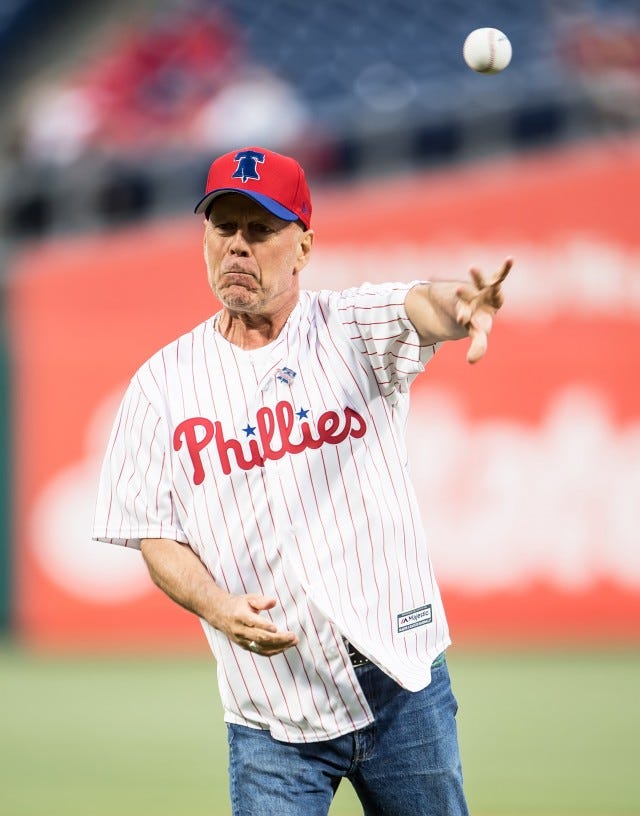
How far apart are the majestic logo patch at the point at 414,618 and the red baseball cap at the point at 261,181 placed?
3.28ft

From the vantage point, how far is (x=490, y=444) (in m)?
10.7

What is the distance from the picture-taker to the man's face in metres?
3.30

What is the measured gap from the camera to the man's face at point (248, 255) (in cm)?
330

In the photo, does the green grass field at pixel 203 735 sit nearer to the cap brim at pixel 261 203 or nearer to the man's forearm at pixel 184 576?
the man's forearm at pixel 184 576

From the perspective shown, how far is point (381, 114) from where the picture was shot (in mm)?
13672

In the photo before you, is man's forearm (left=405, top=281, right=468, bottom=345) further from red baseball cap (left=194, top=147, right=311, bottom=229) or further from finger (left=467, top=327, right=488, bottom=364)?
red baseball cap (left=194, top=147, right=311, bottom=229)

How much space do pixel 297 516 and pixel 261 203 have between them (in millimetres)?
751

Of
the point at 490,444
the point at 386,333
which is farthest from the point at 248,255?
the point at 490,444

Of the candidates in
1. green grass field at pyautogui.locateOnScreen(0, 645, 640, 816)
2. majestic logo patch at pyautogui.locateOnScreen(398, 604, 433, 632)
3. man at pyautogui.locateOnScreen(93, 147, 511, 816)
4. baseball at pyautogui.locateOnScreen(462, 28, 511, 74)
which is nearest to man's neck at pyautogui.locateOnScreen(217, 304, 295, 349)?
man at pyautogui.locateOnScreen(93, 147, 511, 816)

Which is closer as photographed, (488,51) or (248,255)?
(248,255)

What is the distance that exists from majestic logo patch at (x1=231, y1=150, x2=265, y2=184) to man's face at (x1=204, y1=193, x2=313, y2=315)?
65 millimetres

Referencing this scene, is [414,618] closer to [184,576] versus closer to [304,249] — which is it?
[184,576]

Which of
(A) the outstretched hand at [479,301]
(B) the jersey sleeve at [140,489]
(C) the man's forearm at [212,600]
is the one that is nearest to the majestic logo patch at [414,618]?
(C) the man's forearm at [212,600]

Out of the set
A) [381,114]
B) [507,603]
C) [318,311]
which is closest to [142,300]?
[381,114]
